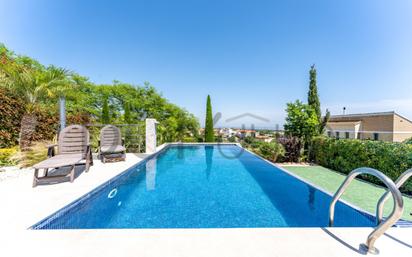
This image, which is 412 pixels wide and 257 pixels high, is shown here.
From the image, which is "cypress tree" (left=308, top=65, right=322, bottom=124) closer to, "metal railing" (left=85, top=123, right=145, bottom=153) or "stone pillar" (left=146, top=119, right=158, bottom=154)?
"stone pillar" (left=146, top=119, right=158, bottom=154)

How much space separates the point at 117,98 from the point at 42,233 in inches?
706

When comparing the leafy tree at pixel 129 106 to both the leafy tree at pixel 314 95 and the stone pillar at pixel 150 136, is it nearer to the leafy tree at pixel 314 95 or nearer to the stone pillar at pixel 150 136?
the stone pillar at pixel 150 136

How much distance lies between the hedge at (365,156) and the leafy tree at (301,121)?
770 mm

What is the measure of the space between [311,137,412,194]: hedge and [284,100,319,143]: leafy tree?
2.53 feet

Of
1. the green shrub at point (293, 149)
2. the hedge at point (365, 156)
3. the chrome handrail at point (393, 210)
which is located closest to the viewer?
the chrome handrail at point (393, 210)

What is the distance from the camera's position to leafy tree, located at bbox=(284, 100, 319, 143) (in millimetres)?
9906

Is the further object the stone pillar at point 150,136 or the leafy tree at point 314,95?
the leafy tree at point 314,95

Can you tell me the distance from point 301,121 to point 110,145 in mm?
9728

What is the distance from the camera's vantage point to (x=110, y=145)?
668cm

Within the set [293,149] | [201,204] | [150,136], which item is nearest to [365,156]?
[293,149]

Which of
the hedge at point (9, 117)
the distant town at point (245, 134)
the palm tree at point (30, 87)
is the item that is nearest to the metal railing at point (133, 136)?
the palm tree at point (30, 87)

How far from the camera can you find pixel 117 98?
A: 17984 mm

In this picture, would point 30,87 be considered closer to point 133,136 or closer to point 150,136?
point 133,136

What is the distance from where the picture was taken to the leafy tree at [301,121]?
9.91 meters
